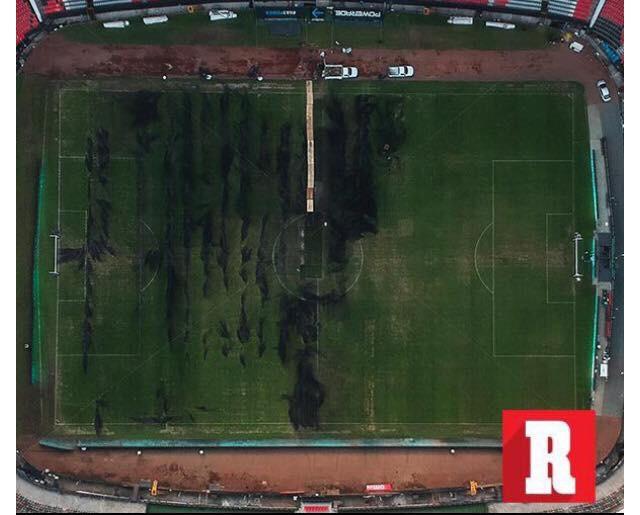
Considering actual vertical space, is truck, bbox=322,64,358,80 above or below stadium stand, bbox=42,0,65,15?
below

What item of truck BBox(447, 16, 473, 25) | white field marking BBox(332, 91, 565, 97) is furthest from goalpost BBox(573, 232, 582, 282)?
truck BBox(447, 16, 473, 25)

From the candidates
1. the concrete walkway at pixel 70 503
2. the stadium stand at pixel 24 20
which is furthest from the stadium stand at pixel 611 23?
the concrete walkway at pixel 70 503

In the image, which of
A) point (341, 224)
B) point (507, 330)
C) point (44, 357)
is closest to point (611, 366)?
point (507, 330)

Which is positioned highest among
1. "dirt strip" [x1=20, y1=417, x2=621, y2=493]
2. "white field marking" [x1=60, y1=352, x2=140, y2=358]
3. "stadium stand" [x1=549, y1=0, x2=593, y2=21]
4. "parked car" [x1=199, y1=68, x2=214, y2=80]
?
"stadium stand" [x1=549, y1=0, x2=593, y2=21]

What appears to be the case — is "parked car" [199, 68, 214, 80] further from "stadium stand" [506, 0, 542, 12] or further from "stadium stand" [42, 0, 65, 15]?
"stadium stand" [506, 0, 542, 12]

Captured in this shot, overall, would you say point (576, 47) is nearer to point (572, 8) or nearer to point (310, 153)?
point (572, 8)

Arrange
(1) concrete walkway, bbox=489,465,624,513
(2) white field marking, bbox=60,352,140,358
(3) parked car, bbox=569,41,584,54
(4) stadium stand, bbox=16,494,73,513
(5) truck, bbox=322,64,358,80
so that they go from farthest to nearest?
(3) parked car, bbox=569,41,584,54 → (5) truck, bbox=322,64,358,80 → (2) white field marking, bbox=60,352,140,358 → (1) concrete walkway, bbox=489,465,624,513 → (4) stadium stand, bbox=16,494,73,513

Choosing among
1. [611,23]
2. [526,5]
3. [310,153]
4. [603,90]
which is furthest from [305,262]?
[611,23]
